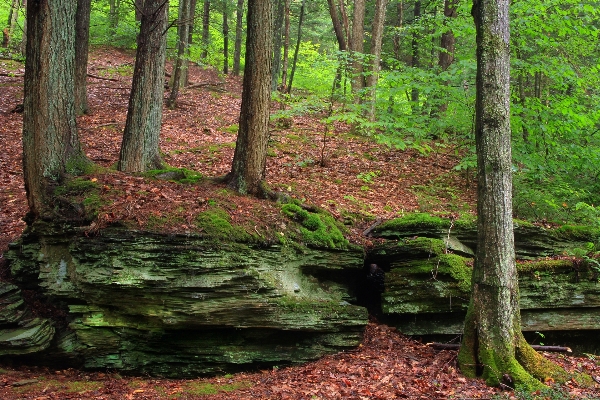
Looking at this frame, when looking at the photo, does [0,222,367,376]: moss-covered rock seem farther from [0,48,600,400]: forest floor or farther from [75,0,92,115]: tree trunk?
[75,0,92,115]: tree trunk

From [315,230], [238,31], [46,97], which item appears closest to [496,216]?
[315,230]

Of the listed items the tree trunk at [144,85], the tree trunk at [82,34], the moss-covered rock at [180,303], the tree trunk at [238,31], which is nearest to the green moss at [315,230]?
the moss-covered rock at [180,303]

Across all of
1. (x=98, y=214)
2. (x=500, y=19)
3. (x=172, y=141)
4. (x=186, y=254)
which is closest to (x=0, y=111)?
(x=172, y=141)

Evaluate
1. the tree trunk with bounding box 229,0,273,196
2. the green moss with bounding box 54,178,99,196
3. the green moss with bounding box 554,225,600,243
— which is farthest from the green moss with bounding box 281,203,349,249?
the green moss with bounding box 554,225,600,243

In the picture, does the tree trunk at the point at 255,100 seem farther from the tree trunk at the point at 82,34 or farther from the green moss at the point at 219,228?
the tree trunk at the point at 82,34

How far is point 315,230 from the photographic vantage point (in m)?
7.57

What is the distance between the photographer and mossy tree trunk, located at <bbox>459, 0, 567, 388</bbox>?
5.54 m

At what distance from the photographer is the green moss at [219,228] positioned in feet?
21.2

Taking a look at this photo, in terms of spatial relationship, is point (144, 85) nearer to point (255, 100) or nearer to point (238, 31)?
point (255, 100)

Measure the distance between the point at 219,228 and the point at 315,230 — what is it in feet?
5.86

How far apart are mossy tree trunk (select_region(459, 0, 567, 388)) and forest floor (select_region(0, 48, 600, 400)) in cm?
47

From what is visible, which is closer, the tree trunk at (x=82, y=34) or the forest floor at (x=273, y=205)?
the forest floor at (x=273, y=205)

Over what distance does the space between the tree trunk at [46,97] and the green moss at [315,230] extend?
385 cm

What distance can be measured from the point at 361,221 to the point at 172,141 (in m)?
7.60
